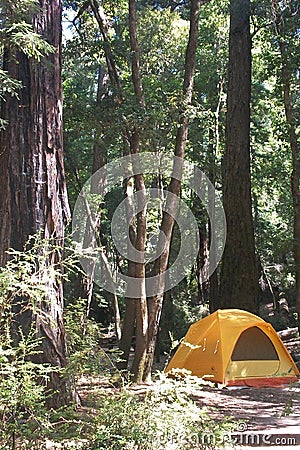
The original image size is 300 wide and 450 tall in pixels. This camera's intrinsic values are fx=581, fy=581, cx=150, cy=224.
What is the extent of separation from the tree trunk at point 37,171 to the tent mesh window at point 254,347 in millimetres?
5158

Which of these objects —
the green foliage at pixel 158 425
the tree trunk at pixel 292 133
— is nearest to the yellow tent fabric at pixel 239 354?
the tree trunk at pixel 292 133

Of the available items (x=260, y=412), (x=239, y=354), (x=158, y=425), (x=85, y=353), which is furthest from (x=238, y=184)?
(x=158, y=425)

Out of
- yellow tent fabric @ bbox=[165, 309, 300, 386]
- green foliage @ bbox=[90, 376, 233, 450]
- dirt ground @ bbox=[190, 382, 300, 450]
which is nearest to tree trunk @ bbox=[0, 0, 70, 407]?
green foliage @ bbox=[90, 376, 233, 450]

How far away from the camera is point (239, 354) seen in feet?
33.9

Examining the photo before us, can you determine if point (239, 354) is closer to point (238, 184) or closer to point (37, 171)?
point (238, 184)

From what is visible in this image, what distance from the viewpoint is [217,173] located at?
2019cm

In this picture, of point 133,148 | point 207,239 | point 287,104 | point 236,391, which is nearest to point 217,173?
point 207,239

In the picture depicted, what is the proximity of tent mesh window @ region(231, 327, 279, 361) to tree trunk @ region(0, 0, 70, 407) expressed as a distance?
5.16 metres

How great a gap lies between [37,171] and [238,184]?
24.9 feet

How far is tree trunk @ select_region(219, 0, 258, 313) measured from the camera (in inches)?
485

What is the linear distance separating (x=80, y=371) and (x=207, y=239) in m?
16.6

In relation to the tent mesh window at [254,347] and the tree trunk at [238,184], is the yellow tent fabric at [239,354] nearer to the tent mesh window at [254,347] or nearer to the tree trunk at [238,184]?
the tent mesh window at [254,347]

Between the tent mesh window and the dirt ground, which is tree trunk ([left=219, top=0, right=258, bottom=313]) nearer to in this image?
the tent mesh window

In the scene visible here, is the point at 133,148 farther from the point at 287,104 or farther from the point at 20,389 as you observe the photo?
the point at 20,389
